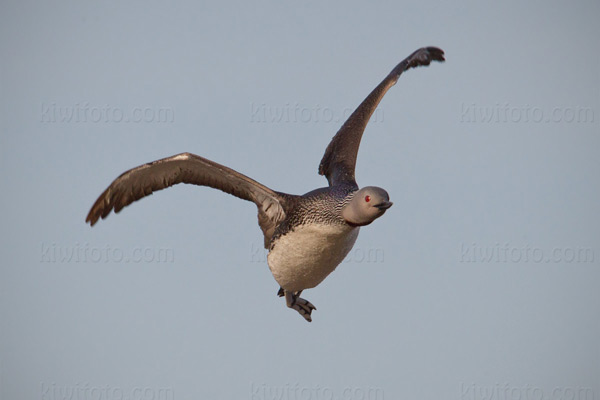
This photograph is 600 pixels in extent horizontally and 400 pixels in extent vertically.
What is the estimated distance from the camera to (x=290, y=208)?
18.9 metres

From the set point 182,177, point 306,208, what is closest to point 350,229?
point 306,208

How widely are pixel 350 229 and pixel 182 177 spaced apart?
4.63 meters

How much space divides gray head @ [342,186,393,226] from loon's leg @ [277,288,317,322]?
17.4ft

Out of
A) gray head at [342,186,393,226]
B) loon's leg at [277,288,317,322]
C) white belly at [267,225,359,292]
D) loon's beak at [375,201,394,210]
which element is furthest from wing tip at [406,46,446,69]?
loon's beak at [375,201,394,210]

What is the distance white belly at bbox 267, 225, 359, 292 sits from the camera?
58.8 feet

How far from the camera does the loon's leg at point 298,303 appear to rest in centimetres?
2181

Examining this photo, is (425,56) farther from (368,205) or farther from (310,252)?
(368,205)

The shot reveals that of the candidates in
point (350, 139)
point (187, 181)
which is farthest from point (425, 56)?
point (187, 181)

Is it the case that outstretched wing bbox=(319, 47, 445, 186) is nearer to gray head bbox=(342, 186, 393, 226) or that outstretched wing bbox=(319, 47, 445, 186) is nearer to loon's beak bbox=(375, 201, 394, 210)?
gray head bbox=(342, 186, 393, 226)

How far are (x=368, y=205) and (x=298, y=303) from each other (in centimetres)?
628

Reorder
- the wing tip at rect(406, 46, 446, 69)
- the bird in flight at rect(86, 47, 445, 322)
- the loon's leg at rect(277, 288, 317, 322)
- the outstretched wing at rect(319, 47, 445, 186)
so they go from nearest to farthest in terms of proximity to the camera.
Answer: the bird in flight at rect(86, 47, 445, 322), the loon's leg at rect(277, 288, 317, 322), the outstretched wing at rect(319, 47, 445, 186), the wing tip at rect(406, 46, 446, 69)

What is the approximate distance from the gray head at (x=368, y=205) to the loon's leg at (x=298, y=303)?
530 cm

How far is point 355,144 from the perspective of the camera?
22.6 meters

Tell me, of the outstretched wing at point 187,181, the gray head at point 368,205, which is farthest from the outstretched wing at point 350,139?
the gray head at point 368,205
